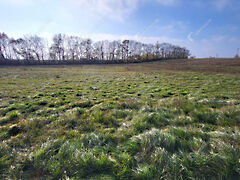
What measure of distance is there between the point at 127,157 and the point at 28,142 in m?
2.53

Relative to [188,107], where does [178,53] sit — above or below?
above

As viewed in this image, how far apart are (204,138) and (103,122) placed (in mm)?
2769

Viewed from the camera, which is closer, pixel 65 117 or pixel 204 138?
pixel 204 138

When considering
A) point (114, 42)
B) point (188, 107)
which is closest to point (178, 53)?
point (114, 42)

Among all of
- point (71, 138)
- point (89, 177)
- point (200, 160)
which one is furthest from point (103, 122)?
point (200, 160)

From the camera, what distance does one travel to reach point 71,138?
2.76 m

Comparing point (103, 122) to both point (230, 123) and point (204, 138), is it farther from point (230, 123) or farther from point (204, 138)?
point (230, 123)

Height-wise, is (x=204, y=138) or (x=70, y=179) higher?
(x=204, y=138)

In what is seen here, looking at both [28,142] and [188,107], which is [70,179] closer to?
[28,142]

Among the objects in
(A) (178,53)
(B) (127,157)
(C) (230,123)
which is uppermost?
(A) (178,53)

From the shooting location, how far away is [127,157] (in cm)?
206

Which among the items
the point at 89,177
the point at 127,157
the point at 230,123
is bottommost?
the point at 89,177

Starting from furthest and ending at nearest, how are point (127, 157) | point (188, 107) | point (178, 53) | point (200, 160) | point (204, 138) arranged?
point (178, 53)
point (188, 107)
point (204, 138)
point (127, 157)
point (200, 160)

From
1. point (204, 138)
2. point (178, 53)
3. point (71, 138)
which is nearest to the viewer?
→ point (204, 138)
